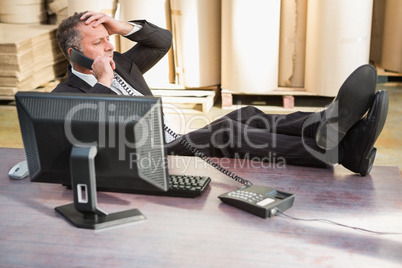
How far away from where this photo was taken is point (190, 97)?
5.89 m

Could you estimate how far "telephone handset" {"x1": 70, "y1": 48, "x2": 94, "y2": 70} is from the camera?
10.1ft

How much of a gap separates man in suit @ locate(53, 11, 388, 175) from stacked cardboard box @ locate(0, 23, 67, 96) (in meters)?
2.44

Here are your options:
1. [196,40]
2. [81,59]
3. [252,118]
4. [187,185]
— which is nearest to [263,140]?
[252,118]

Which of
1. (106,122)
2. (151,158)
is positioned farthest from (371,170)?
(106,122)

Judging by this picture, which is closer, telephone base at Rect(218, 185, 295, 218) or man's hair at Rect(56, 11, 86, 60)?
telephone base at Rect(218, 185, 295, 218)

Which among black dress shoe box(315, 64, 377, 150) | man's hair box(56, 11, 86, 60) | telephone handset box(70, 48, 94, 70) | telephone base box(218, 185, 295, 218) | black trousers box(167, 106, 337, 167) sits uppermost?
man's hair box(56, 11, 86, 60)

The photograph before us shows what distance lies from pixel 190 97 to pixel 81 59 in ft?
9.27

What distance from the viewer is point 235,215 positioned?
6.77 ft

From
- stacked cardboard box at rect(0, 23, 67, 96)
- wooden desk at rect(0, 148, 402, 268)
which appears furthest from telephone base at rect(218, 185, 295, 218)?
stacked cardboard box at rect(0, 23, 67, 96)

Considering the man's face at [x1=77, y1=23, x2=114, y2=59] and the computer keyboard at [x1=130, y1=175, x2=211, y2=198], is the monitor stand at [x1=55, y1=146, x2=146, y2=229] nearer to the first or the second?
the computer keyboard at [x1=130, y1=175, x2=211, y2=198]

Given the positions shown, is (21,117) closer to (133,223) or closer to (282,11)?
(133,223)

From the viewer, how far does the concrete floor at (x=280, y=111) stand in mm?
4551

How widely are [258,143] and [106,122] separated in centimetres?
136

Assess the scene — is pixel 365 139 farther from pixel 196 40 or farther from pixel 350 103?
pixel 196 40
